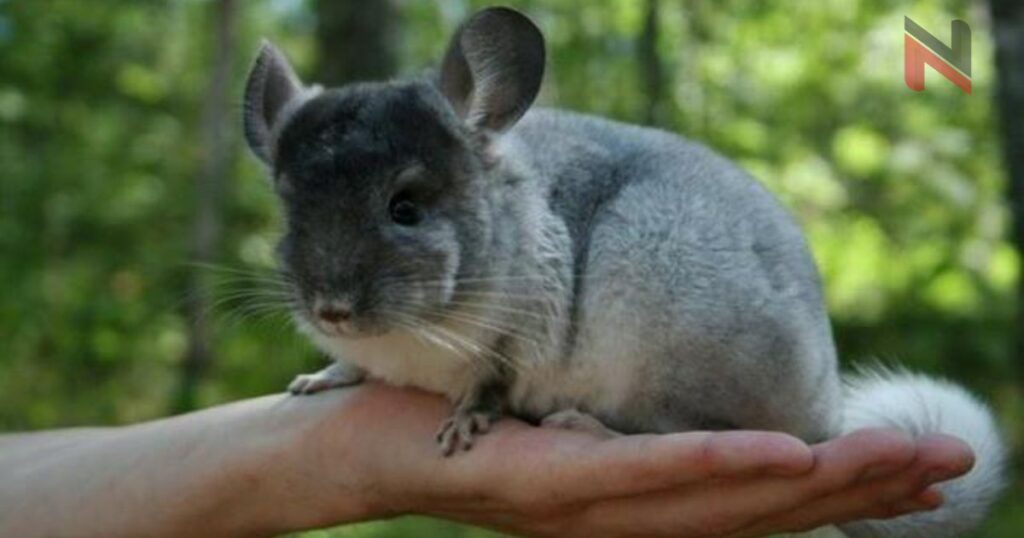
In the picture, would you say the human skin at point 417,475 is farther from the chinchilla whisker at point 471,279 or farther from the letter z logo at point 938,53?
the letter z logo at point 938,53

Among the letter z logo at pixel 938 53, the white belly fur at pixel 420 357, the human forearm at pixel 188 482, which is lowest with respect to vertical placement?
the human forearm at pixel 188 482

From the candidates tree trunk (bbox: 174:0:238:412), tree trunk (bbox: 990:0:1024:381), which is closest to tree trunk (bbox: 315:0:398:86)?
tree trunk (bbox: 174:0:238:412)

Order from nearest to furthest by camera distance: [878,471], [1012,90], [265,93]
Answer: [878,471]
[265,93]
[1012,90]

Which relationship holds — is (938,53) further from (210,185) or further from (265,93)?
(265,93)

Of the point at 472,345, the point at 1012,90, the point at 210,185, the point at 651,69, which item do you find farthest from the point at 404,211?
the point at 210,185

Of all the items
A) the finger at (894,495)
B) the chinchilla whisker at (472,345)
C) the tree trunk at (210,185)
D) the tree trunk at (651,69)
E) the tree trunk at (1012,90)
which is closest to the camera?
the finger at (894,495)

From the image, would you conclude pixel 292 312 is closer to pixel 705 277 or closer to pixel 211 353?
pixel 705 277

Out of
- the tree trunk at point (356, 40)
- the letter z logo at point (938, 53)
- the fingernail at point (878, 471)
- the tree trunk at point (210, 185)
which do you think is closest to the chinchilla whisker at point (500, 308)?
the fingernail at point (878, 471)
